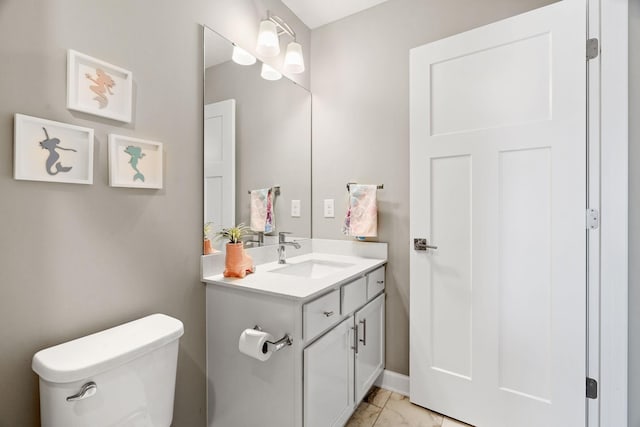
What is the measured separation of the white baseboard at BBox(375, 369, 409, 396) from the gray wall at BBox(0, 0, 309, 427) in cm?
112

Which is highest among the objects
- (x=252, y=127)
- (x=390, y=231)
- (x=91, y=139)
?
(x=252, y=127)

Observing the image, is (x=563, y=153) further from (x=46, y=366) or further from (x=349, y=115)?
(x=46, y=366)

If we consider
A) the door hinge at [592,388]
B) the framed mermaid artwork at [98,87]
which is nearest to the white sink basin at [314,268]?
the framed mermaid artwork at [98,87]

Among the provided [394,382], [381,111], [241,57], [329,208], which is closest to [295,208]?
[329,208]

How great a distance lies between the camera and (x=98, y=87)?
1.06 meters

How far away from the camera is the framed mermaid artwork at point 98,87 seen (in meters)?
0.99

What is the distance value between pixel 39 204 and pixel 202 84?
0.84 metres

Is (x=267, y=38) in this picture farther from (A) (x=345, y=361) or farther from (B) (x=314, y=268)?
(A) (x=345, y=361)

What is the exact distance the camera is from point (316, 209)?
7.32 feet

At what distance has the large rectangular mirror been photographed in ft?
4.87

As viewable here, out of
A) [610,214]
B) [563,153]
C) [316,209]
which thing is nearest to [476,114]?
[563,153]

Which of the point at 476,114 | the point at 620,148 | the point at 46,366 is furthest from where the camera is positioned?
the point at 476,114

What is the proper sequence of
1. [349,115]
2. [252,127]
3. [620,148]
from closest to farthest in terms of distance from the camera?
[620,148] → [252,127] → [349,115]

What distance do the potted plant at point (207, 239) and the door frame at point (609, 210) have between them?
69.4 inches
